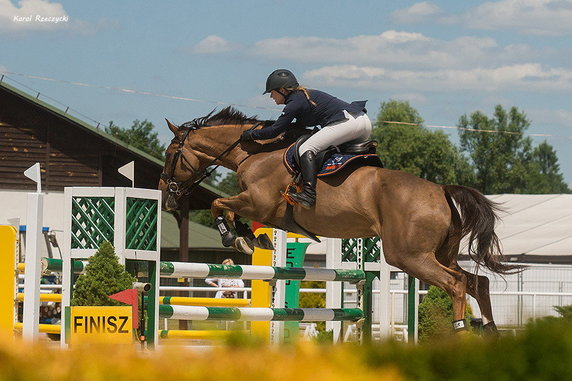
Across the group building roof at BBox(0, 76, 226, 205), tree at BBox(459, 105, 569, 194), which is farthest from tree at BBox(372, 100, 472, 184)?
building roof at BBox(0, 76, 226, 205)

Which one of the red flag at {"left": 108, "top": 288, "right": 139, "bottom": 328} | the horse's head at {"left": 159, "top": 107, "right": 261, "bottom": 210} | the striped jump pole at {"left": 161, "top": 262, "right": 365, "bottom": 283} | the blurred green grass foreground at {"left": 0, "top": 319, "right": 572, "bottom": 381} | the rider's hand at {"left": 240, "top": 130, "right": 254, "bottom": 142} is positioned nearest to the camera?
the blurred green grass foreground at {"left": 0, "top": 319, "right": 572, "bottom": 381}

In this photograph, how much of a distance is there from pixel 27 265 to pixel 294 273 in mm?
2029

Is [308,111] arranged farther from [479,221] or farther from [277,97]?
[479,221]

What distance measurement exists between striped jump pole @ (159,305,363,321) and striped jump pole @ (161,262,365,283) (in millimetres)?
224

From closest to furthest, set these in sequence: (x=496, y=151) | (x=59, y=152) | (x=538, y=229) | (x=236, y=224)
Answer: (x=236, y=224), (x=59, y=152), (x=538, y=229), (x=496, y=151)

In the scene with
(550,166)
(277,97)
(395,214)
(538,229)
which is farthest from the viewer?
(550,166)

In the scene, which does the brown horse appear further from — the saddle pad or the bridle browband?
the bridle browband

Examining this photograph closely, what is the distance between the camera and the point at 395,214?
6750 millimetres

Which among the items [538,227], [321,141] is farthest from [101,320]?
[538,227]

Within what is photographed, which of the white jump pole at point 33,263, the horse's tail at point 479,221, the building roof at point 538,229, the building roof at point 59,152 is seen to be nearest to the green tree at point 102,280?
the white jump pole at point 33,263

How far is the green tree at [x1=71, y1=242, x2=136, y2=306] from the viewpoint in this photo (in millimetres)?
5738

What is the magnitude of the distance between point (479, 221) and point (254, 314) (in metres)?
1.70

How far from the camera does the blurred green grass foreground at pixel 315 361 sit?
1986 mm

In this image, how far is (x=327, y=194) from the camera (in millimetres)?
6875
